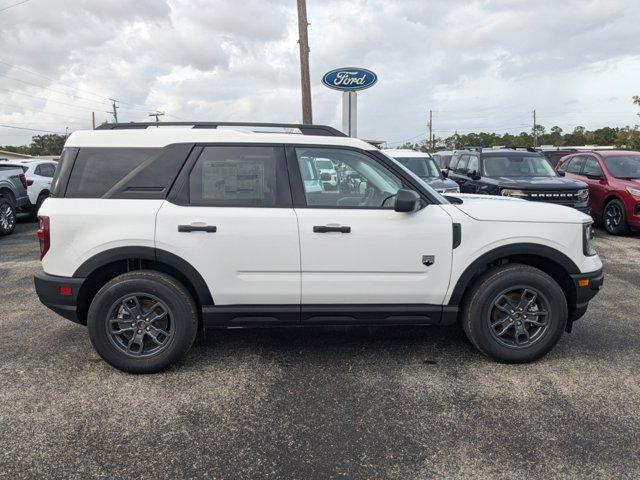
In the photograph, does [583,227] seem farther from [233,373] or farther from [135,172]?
[135,172]

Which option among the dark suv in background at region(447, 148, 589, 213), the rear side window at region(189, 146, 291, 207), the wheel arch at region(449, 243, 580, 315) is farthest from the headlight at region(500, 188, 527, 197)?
the rear side window at region(189, 146, 291, 207)

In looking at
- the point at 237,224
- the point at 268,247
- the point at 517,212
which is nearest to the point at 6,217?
the point at 237,224

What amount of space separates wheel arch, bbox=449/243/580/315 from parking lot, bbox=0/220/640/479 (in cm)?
58

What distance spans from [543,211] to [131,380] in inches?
133

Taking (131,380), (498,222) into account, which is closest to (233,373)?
(131,380)

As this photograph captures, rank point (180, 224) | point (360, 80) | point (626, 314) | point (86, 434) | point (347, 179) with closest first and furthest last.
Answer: point (86, 434) → point (180, 224) → point (347, 179) → point (626, 314) → point (360, 80)

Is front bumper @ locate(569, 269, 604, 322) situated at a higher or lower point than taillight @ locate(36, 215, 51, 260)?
lower

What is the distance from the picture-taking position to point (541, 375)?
384 cm

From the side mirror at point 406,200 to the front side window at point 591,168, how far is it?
8860 mm

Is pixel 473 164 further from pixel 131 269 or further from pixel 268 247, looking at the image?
pixel 131 269

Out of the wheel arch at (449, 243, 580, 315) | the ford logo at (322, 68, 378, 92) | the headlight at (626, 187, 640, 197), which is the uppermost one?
the ford logo at (322, 68, 378, 92)

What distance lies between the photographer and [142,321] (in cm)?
382

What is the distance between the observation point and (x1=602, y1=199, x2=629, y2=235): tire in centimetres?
998

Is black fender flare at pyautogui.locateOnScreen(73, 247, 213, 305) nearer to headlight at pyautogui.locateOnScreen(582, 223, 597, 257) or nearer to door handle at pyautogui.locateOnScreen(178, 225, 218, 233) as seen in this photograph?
door handle at pyautogui.locateOnScreen(178, 225, 218, 233)
